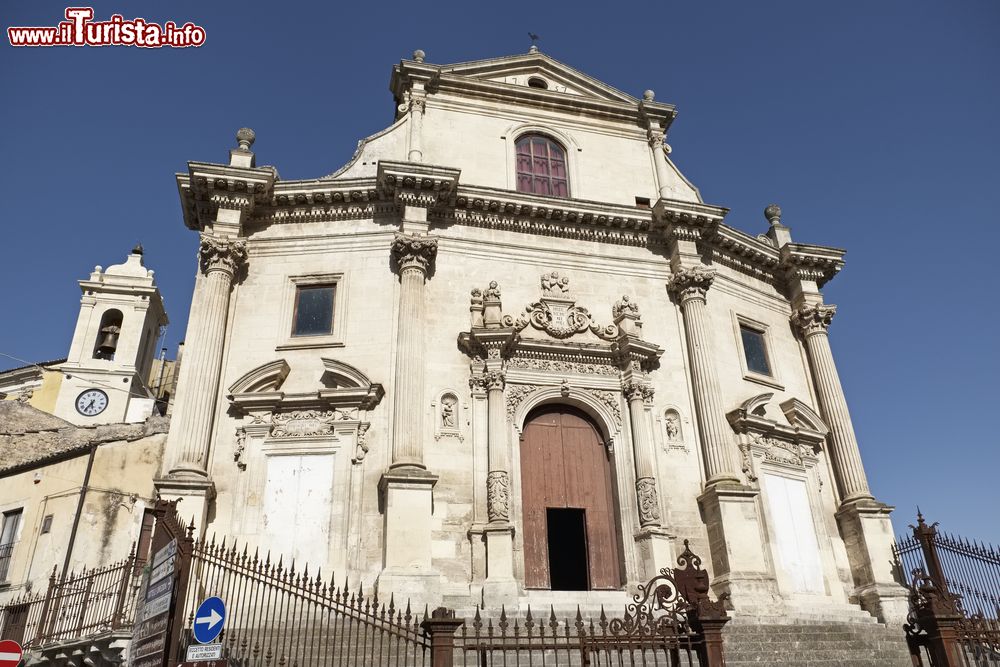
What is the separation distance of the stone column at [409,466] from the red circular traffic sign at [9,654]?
223 inches

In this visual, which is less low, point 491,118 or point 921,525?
point 491,118

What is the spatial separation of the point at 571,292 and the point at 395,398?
201 inches

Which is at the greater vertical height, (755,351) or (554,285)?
(554,285)

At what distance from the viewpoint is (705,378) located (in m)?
16.6

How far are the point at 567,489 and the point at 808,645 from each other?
17.4 ft

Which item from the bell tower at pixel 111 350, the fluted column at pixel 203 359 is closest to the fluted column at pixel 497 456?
the fluted column at pixel 203 359

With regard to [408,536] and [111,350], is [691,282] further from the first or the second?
[111,350]

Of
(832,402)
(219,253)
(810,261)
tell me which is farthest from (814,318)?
(219,253)

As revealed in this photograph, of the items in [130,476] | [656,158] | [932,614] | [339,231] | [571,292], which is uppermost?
[656,158]

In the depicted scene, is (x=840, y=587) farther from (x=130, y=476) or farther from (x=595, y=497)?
(x=130, y=476)

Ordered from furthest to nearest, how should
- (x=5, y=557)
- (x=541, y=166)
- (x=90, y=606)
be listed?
(x=541, y=166) < (x=5, y=557) < (x=90, y=606)

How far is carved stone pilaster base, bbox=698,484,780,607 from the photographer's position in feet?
47.0

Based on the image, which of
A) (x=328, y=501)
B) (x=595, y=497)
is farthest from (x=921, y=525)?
(x=328, y=501)

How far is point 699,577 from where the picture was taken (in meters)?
8.76
